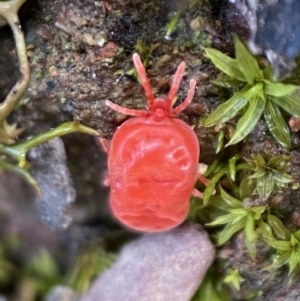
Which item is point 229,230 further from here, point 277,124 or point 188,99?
point 188,99

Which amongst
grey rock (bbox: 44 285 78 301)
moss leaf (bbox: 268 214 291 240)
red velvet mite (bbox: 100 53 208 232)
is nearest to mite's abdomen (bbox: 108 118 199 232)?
red velvet mite (bbox: 100 53 208 232)

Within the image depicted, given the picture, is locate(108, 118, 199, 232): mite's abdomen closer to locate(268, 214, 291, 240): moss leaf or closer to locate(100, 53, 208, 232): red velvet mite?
locate(100, 53, 208, 232): red velvet mite

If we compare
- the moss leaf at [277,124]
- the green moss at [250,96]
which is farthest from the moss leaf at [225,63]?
the moss leaf at [277,124]

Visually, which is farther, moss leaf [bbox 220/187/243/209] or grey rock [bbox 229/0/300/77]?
moss leaf [bbox 220/187/243/209]

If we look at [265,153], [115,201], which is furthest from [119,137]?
[265,153]

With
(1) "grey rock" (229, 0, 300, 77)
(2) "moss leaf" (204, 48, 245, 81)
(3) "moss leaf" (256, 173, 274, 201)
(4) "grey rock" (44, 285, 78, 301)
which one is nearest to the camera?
(1) "grey rock" (229, 0, 300, 77)

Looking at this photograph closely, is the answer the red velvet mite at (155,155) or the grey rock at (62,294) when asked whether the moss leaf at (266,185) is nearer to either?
the red velvet mite at (155,155)
